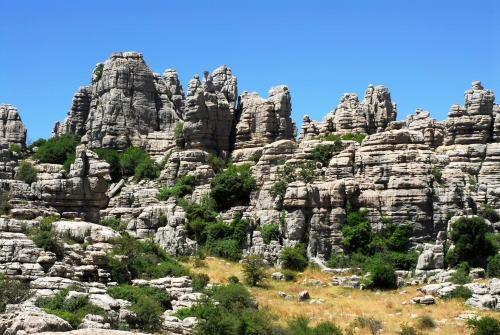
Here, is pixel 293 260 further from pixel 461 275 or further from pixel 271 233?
pixel 461 275

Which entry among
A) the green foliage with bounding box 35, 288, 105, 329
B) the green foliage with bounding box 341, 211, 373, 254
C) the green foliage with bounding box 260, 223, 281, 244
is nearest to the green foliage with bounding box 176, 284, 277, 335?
the green foliage with bounding box 35, 288, 105, 329

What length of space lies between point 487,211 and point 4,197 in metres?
28.4

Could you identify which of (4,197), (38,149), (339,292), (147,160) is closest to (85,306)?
(4,197)

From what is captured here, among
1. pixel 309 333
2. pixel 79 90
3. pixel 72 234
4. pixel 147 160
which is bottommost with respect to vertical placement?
pixel 309 333

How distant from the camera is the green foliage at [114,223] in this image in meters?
51.8

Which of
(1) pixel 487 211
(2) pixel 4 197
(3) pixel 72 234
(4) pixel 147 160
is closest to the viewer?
(3) pixel 72 234

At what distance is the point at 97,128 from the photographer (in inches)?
2670

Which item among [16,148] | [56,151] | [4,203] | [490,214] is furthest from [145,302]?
[16,148]

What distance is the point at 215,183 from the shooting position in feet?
183

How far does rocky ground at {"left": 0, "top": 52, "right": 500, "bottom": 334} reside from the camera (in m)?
33.9

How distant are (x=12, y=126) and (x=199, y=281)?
34757mm

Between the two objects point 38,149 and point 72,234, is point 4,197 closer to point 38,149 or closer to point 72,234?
point 72,234

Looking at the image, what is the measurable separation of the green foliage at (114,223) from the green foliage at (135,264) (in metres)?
9.89

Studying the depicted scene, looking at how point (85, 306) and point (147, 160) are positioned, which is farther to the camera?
point (147, 160)
